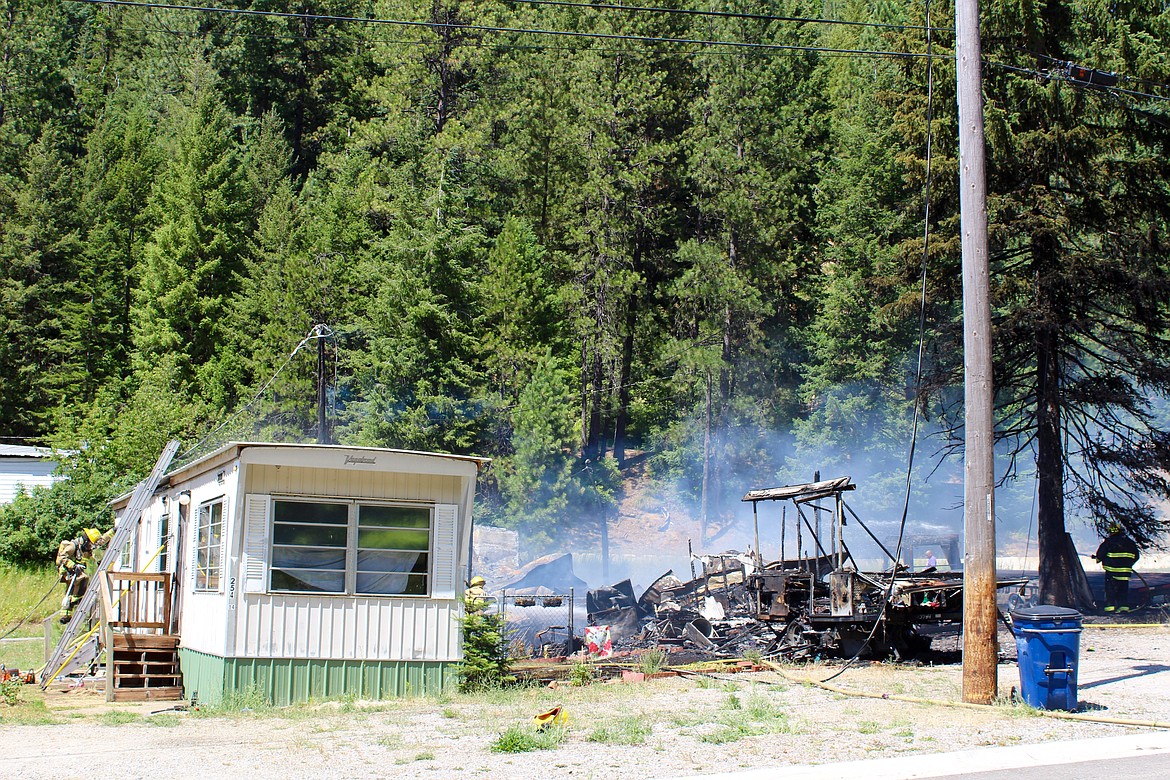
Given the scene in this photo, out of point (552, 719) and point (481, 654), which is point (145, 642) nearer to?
point (481, 654)

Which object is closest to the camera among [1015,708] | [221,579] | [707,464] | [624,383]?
[1015,708]

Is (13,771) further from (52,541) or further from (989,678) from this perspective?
(52,541)

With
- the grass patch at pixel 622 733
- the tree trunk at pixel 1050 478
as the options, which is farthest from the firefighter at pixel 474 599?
the tree trunk at pixel 1050 478

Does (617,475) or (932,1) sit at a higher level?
(932,1)

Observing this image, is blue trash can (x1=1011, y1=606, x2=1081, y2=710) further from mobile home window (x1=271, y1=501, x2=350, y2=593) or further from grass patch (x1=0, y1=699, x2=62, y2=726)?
grass patch (x1=0, y1=699, x2=62, y2=726)

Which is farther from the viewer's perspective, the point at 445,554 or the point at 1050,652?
the point at 445,554

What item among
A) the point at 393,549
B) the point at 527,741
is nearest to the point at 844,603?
the point at 393,549

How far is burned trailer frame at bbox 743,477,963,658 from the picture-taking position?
50.3 feet

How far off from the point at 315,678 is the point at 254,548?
68.1 inches

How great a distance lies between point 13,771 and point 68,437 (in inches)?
1301

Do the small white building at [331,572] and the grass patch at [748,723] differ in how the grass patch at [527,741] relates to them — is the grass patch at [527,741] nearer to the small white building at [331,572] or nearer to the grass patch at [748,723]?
the grass patch at [748,723]

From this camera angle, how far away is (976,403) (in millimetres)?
11633

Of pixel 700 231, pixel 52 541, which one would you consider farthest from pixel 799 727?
pixel 700 231

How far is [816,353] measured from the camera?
4212 centimetres
